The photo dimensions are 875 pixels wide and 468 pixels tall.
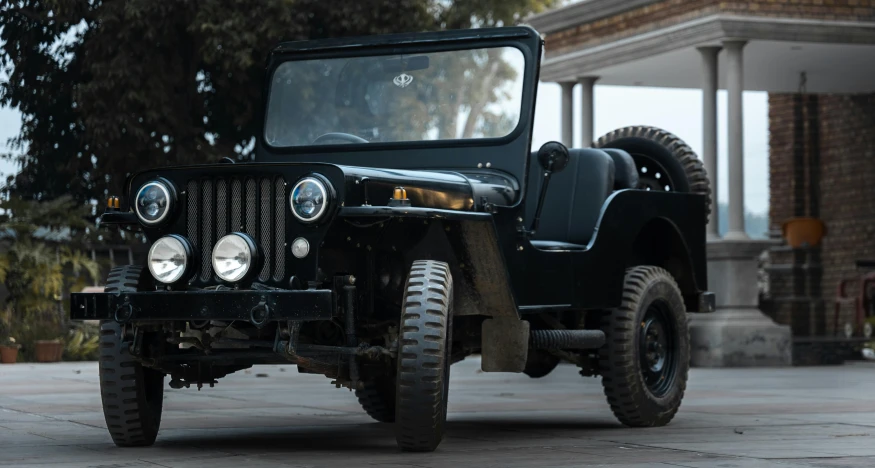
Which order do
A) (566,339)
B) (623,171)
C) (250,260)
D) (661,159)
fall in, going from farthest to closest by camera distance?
(661,159) < (623,171) < (566,339) < (250,260)

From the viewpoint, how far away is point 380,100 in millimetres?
8078

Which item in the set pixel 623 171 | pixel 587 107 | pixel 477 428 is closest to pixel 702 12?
pixel 587 107

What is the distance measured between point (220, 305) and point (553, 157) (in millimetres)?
2133

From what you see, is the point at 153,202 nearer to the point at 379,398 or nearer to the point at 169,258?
the point at 169,258

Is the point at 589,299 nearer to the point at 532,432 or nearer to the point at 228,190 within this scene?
the point at 532,432

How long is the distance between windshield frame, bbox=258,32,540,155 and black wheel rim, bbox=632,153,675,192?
186cm

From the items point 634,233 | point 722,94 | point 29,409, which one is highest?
point 722,94

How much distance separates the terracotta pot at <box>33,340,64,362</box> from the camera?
55.1ft

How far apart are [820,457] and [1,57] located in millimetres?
17257

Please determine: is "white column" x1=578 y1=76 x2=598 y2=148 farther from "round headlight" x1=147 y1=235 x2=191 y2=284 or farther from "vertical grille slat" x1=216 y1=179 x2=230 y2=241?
"round headlight" x1=147 y1=235 x2=191 y2=284

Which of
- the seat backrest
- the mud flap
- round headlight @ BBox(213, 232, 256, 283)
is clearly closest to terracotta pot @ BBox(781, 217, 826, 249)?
the seat backrest

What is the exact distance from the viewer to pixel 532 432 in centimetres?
792

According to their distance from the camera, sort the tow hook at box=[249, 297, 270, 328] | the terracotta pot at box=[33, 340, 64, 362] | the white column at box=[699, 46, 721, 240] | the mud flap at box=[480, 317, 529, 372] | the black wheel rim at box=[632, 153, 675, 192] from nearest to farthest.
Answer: the tow hook at box=[249, 297, 270, 328]
the mud flap at box=[480, 317, 529, 372]
the black wheel rim at box=[632, 153, 675, 192]
the terracotta pot at box=[33, 340, 64, 362]
the white column at box=[699, 46, 721, 240]

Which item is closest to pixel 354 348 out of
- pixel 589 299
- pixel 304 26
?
pixel 589 299
